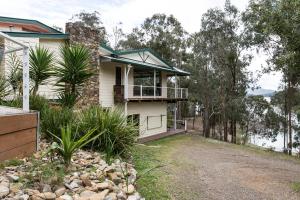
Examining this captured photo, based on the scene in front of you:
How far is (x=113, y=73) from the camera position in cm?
1720

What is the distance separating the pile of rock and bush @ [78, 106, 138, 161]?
47.5 inches

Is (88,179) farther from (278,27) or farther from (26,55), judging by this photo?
(278,27)

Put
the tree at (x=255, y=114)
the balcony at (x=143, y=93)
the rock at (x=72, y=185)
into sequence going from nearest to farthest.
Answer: the rock at (x=72, y=185)
the balcony at (x=143, y=93)
the tree at (x=255, y=114)

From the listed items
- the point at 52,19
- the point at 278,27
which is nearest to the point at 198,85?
the point at 52,19

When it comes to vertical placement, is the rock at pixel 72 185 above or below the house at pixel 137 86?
below

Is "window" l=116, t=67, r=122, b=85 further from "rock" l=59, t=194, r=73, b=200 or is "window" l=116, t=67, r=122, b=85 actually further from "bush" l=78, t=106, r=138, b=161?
"rock" l=59, t=194, r=73, b=200

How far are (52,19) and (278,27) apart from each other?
98.1ft

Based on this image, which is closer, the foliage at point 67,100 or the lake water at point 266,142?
the foliage at point 67,100

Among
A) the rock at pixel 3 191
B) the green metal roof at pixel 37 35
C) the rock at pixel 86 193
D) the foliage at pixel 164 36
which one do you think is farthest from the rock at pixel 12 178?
the foliage at pixel 164 36

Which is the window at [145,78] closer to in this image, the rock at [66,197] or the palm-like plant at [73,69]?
the palm-like plant at [73,69]

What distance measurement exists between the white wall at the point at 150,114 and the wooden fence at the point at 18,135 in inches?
479

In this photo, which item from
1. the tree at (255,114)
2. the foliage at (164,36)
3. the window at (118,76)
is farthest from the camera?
the foliage at (164,36)

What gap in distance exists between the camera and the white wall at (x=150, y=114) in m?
18.6

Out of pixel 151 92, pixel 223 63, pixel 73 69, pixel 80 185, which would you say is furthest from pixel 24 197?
pixel 223 63
